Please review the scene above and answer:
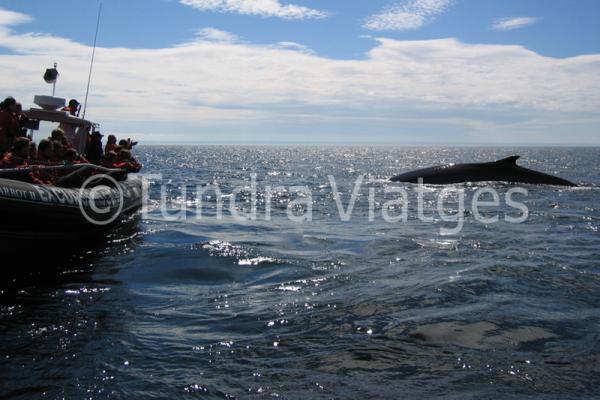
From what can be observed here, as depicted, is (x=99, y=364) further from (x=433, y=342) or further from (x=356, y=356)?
(x=433, y=342)

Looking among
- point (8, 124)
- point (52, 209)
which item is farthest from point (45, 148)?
point (52, 209)

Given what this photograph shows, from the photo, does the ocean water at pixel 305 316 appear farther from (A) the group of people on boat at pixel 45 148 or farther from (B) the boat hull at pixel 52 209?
(A) the group of people on boat at pixel 45 148

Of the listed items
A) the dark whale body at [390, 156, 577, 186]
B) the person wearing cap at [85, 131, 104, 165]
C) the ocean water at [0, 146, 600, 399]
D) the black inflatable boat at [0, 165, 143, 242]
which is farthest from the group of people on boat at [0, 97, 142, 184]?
the dark whale body at [390, 156, 577, 186]

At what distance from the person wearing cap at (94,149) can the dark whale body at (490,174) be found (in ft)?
54.3

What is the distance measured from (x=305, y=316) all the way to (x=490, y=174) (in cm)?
2235

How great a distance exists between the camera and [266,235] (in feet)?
47.5

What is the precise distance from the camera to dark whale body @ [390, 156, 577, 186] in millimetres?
27469

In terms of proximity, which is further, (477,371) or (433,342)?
(433,342)

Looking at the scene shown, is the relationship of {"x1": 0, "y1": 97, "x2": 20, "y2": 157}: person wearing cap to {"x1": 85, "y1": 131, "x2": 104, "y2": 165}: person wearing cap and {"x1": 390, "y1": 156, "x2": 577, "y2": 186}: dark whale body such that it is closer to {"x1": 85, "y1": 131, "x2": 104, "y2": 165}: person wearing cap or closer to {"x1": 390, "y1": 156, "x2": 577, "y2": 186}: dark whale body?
{"x1": 85, "y1": 131, "x2": 104, "y2": 165}: person wearing cap

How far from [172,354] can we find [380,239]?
26.8 ft

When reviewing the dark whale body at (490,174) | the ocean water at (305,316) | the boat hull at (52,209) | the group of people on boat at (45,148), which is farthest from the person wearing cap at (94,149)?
the dark whale body at (490,174)

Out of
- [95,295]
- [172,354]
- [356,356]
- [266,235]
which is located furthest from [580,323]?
[266,235]

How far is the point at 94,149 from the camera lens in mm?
17469

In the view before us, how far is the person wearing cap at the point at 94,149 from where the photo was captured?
17.4 m
